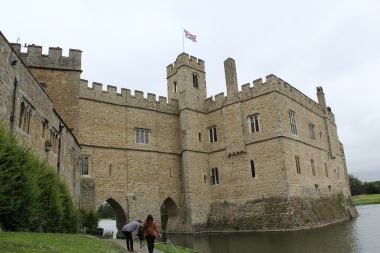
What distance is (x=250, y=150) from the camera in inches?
1122

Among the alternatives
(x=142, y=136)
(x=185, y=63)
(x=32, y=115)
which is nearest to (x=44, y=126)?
(x=32, y=115)

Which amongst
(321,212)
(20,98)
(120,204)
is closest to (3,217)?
(20,98)

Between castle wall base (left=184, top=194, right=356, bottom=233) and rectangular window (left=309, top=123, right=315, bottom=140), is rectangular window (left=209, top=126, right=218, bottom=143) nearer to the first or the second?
castle wall base (left=184, top=194, right=356, bottom=233)

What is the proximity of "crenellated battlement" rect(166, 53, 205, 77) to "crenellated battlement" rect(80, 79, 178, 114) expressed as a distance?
3.59 m

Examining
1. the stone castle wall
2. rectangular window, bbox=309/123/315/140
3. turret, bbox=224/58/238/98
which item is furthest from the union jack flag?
the stone castle wall

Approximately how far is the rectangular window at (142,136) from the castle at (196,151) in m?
0.09

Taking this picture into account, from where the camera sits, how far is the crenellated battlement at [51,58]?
2283 cm

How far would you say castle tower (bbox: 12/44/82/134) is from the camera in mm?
23000

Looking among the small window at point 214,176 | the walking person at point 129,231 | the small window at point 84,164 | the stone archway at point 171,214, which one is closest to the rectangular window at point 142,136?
the small window at point 84,164

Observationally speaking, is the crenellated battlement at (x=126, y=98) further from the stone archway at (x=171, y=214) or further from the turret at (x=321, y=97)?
the turret at (x=321, y=97)

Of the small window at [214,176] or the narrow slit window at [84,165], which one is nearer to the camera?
the narrow slit window at [84,165]

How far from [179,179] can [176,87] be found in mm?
9465

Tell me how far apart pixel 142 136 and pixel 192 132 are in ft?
14.9

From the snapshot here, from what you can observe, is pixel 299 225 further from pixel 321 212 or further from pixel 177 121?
pixel 177 121
